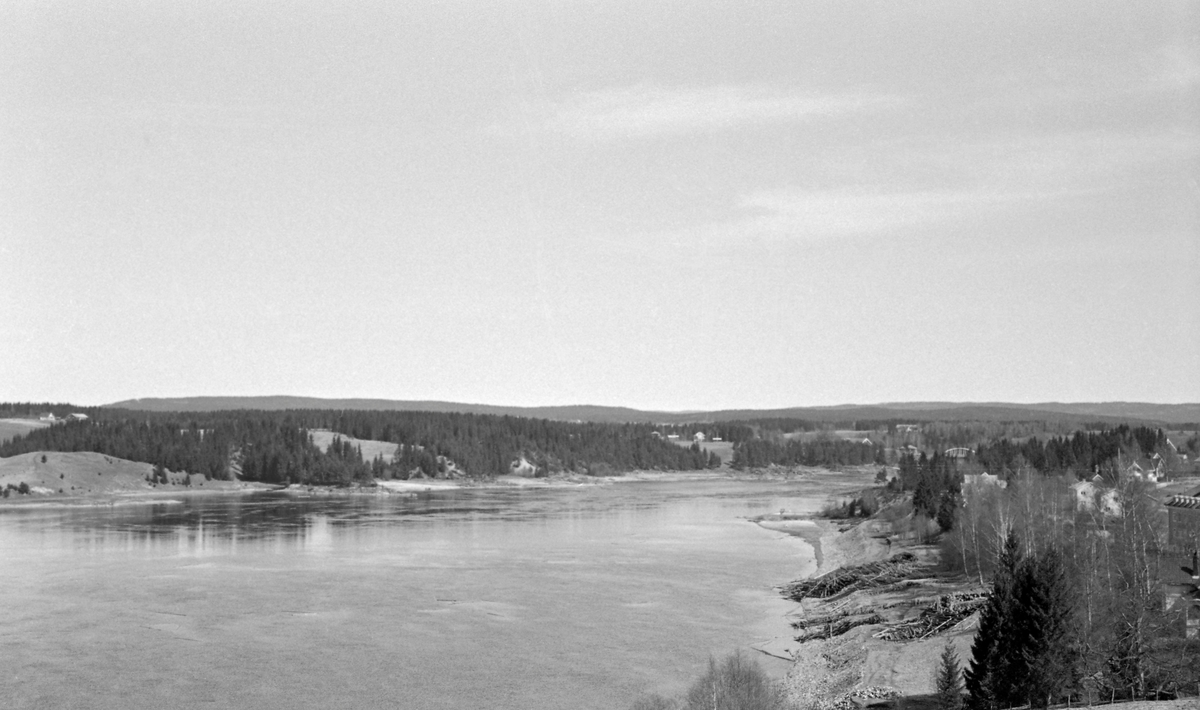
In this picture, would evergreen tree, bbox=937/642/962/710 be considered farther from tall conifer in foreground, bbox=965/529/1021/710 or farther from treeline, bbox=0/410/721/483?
treeline, bbox=0/410/721/483

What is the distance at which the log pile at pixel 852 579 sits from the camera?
52.8 metres

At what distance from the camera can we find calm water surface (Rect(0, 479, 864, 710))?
35375 millimetres

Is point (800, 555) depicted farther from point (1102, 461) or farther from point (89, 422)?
point (89, 422)

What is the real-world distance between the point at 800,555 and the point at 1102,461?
3231 centimetres

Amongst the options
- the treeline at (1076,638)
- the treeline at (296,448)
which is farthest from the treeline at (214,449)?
the treeline at (1076,638)

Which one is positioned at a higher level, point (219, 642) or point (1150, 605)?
point (1150, 605)

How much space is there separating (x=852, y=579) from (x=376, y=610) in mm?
22427

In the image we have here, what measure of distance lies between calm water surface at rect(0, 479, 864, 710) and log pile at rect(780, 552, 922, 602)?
5.69 feet

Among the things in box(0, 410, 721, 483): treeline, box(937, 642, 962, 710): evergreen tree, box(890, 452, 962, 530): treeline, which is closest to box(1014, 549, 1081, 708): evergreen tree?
box(937, 642, 962, 710): evergreen tree

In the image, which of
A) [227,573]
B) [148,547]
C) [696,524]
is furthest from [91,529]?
[696,524]

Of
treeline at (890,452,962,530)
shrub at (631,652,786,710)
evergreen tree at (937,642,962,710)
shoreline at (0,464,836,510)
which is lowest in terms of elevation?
shoreline at (0,464,836,510)

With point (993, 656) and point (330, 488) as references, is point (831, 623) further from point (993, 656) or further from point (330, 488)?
point (330, 488)

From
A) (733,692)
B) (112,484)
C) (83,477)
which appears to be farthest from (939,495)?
(83,477)

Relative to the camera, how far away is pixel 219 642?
4188 cm
